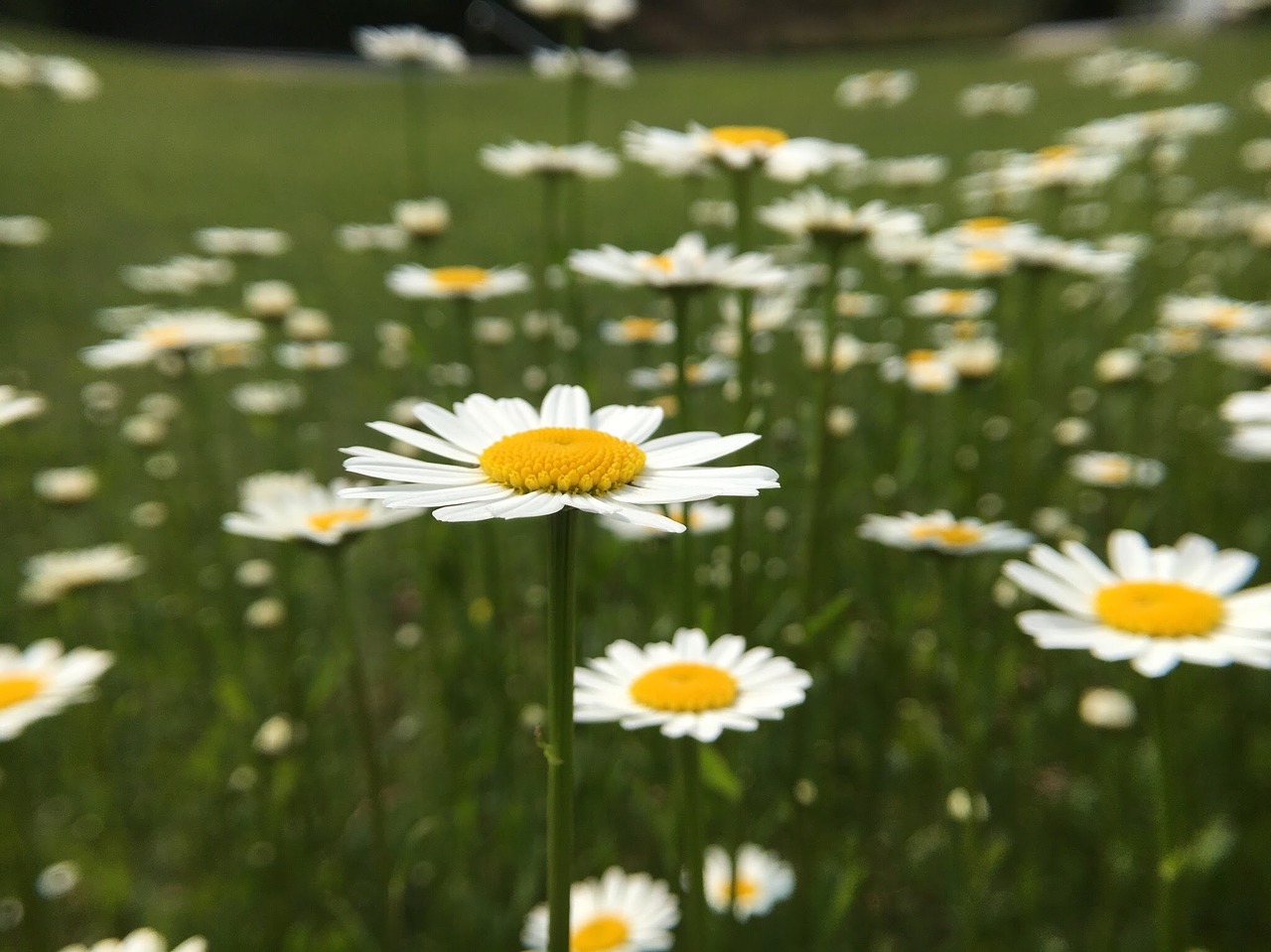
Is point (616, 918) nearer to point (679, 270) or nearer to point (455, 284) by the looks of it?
point (679, 270)

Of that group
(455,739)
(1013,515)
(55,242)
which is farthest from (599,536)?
(55,242)

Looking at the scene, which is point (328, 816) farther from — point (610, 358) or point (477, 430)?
point (610, 358)

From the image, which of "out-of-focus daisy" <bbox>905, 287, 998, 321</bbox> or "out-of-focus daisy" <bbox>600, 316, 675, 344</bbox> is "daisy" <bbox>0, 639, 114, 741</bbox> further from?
"out-of-focus daisy" <bbox>905, 287, 998, 321</bbox>

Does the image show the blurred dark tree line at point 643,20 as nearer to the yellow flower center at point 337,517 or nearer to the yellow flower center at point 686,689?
the yellow flower center at point 337,517

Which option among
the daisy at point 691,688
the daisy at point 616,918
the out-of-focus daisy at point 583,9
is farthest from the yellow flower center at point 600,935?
the out-of-focus daisy at point 583,9

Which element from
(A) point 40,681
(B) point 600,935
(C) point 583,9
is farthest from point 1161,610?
(C) point 583,9

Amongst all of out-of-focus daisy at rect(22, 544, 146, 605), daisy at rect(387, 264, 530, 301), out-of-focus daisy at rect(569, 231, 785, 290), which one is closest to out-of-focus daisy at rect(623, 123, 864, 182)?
out-of-focus daisy at rect(569, 231, 785, 290)

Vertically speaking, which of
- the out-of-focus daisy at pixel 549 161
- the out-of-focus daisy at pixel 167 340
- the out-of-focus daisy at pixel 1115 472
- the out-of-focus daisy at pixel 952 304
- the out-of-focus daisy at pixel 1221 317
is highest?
the out-of-focus daisy at pixel 549 161
